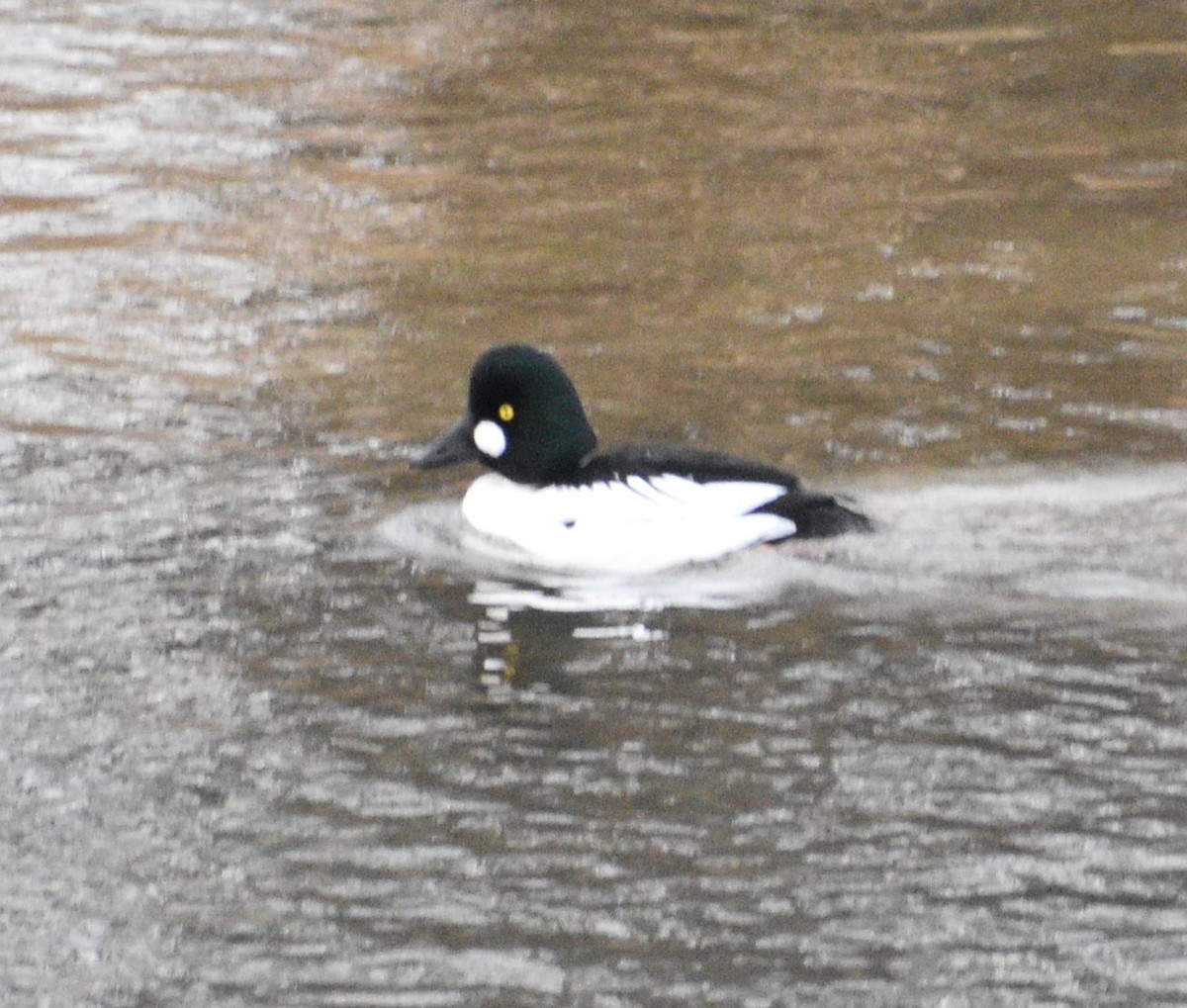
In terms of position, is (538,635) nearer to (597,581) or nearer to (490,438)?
(597,581)

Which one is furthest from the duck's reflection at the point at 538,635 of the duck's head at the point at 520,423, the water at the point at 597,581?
the duck's head at the point at 520,423

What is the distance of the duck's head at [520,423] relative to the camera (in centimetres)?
952

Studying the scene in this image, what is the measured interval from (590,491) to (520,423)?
39 centimetres

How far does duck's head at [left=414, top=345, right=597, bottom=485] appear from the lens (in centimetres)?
952

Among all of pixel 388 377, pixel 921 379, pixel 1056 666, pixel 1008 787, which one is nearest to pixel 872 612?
pixel 1056 666

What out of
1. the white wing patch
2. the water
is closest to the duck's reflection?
the water

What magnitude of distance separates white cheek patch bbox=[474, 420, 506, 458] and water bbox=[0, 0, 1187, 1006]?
0.37 meters

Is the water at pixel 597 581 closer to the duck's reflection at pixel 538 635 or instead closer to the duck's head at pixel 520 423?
the duck's reflection at pixel 538 635

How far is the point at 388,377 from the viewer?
11.6 meters

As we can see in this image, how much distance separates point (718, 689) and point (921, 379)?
3.67m

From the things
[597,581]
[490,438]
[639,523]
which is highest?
[490,438]

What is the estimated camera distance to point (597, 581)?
30.3 feet

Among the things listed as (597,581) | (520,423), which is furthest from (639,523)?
(520,423)

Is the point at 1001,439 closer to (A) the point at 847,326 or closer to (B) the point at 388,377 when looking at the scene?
(A) the point at 847,326
